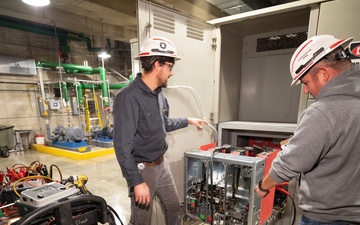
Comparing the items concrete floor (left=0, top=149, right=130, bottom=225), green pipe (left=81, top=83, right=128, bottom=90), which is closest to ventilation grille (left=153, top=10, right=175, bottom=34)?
concrete floor (left=0, top=149, right=130, bottom=225)

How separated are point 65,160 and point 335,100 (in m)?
5.42

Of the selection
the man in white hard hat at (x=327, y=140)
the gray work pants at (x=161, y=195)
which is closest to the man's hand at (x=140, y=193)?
the gray work pants at (x=161, y=195)

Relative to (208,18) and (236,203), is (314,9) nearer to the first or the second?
(208,18)

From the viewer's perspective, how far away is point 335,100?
76cm

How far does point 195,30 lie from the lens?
1.71m

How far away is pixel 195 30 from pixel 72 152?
4705 millimetres

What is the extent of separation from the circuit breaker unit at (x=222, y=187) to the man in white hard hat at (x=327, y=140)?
1.39 feet

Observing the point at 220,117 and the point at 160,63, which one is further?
the point at 220,117

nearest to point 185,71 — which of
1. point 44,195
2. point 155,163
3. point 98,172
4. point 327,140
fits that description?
point 155,163

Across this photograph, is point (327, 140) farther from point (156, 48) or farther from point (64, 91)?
point (64, 91)

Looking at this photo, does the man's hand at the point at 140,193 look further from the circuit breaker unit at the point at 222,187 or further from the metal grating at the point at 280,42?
the metal grating at the point at 280,42

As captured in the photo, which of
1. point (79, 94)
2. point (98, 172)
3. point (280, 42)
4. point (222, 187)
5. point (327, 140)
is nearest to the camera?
point (327, 140)

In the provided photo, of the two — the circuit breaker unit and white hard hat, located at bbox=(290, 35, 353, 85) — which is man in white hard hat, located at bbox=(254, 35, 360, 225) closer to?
white hard hat, located at bbox=(290, 35, 353, 85)

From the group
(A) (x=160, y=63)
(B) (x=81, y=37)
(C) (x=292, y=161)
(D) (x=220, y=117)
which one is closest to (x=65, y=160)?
(B) (x=81, y=37)
